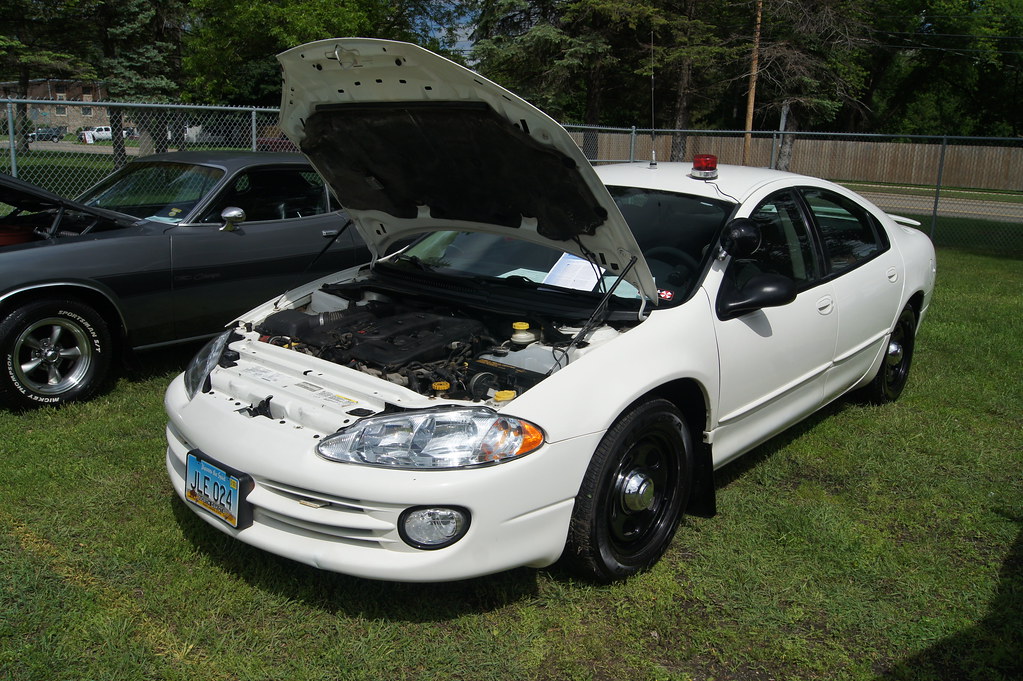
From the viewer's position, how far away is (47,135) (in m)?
12.1

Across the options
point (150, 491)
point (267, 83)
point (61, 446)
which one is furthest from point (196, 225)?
point (267, 83)

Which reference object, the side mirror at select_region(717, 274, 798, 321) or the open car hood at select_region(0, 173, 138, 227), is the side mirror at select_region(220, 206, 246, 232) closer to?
the open car hood at select_region(0, 173, 138, 227)

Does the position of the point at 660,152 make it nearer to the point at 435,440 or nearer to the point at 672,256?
the point at 672,256

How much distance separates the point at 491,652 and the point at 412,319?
1.46m

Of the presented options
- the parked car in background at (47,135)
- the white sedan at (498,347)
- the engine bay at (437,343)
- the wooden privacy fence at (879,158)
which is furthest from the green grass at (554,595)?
the wooden privacy fence at (879,158)

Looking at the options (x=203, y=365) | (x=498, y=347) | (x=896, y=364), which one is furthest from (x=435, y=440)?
(x=896, y=364)

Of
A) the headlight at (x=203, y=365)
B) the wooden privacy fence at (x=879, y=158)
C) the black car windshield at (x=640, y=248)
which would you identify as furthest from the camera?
the wooden privacy fence at (x=879, y=158)

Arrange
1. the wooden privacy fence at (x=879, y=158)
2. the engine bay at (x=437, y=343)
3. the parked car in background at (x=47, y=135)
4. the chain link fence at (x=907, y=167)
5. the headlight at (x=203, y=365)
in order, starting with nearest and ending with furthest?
1. the engine bay at (x=437, y=343)
2. the headlight at (x=203, y=365)
3. the parked car in background at (x=47, y=135)
4. the chain link fence at (x=907, y=167)
5. the wooden privacy fence at (x=879, y=158)

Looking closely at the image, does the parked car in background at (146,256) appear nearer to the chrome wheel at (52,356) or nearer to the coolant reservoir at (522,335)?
the chrome wheel at (52,356)

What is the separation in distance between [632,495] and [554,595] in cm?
48

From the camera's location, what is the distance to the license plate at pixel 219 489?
9.00 feet

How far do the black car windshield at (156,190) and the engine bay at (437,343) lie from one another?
2148 mm

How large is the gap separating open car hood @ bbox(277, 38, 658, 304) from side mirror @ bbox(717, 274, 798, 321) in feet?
1.33

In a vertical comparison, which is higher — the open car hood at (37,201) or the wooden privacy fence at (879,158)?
the wooden privacy fence at (879,158)
